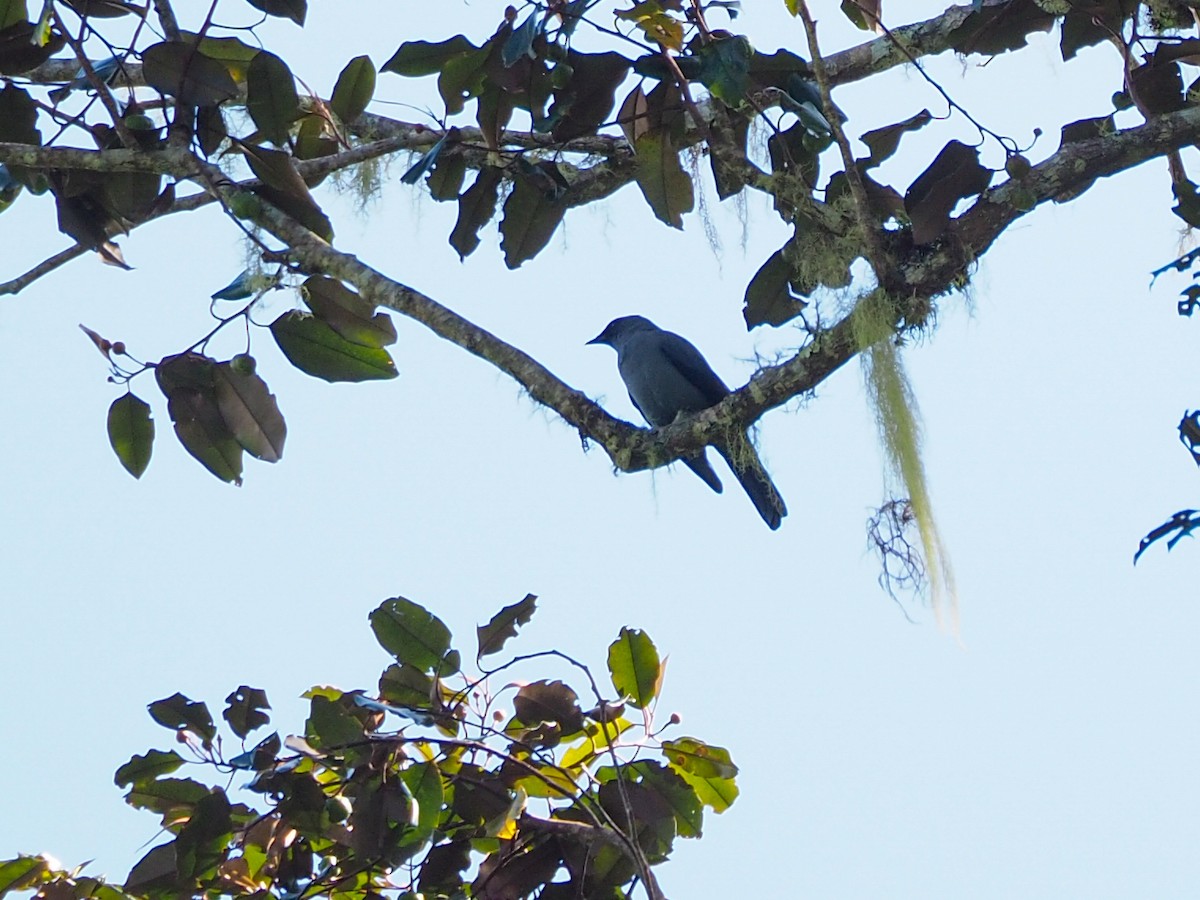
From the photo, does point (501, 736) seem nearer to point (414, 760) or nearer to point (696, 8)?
point (414, 760)

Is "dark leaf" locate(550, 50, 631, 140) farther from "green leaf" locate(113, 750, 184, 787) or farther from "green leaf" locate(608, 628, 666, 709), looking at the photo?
"green leaf" locate(113, 750, 184, 787)

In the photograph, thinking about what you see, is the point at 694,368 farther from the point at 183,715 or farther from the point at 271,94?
the point at 183,715

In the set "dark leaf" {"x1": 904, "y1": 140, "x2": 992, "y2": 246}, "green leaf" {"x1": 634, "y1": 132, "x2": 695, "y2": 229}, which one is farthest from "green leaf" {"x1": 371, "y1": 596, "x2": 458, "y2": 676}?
"dark leaf" {"x1": 904, "y1": 140, "x2": 992, "y2": 246}

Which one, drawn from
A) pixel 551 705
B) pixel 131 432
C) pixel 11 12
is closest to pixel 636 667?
pixel 551 705

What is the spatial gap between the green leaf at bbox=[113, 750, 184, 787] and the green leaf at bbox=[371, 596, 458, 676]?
0.62m

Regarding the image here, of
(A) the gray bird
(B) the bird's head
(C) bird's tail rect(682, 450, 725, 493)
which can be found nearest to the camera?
(C) bird's tail rect(682, 450, 725, 493)

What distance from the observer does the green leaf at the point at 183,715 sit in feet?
11.6

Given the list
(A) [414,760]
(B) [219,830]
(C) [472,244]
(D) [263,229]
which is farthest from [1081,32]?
(B) [219,830]

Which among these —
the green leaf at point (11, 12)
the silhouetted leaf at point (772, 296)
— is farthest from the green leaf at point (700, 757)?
the green leaf at point (11, 12)

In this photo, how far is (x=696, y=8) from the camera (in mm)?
3963

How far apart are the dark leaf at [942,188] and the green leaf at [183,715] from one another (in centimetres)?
225

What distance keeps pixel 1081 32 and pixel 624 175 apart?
1.56 m

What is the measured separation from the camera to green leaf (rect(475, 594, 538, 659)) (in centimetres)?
361

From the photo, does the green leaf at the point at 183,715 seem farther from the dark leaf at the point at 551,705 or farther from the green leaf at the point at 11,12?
the green leaf at the point at 11,12
